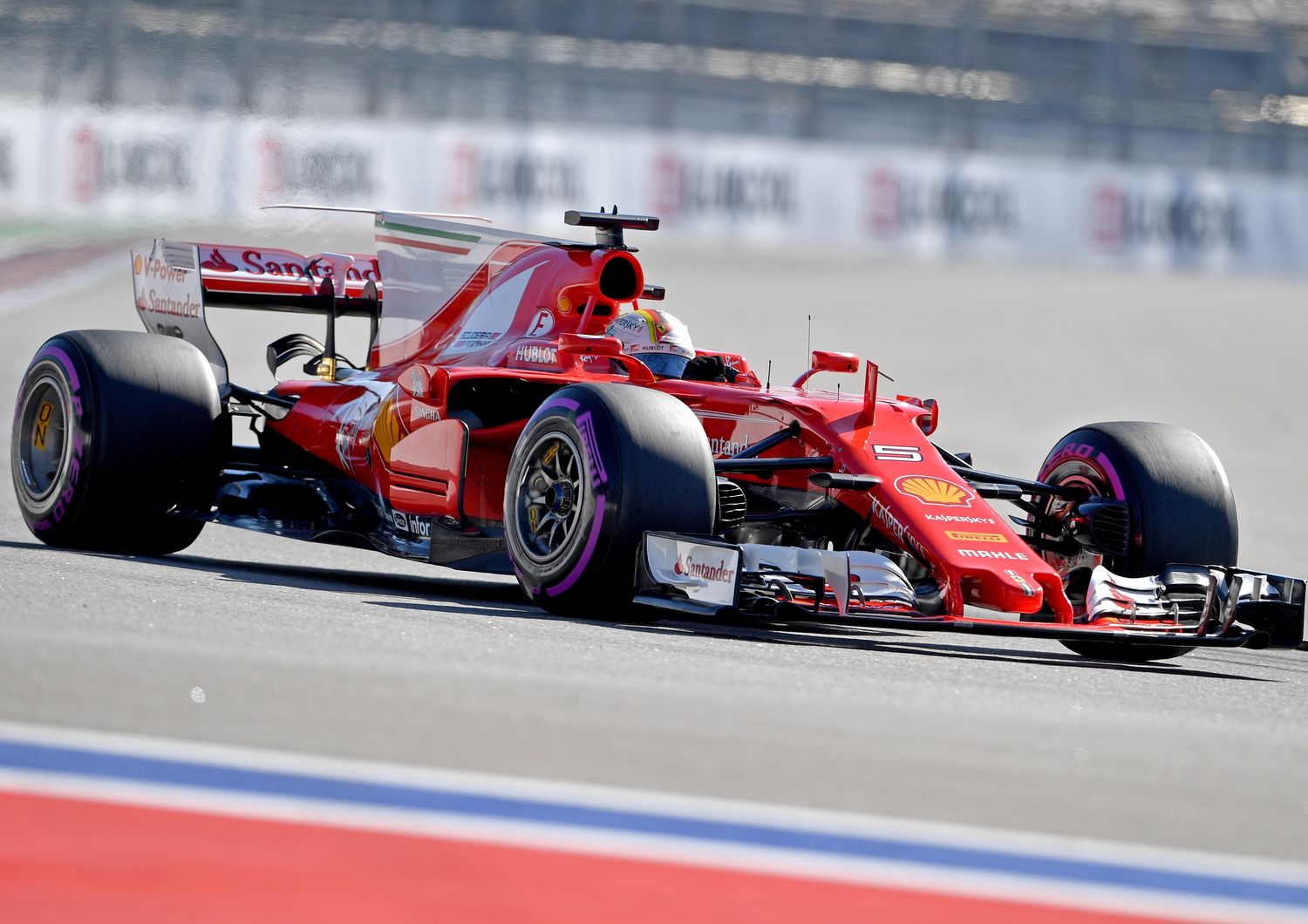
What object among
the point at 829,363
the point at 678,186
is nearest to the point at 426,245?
the point at 829,363

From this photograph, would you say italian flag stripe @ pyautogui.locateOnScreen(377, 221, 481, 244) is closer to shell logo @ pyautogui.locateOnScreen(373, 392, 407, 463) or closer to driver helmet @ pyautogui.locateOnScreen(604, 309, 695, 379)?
shell logo @ pyautogui.locateOnScreen(373, 392, 407, 463)

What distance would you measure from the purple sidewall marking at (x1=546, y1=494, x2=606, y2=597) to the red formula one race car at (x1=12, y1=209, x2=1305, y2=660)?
1 centimetres

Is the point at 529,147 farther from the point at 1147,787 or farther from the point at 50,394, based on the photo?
the point at 1147,787

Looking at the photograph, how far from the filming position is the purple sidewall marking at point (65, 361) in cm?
849

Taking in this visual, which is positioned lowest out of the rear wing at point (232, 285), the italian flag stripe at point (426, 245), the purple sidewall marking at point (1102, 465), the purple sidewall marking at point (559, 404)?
the purple sidewall marking at point (1102, 465)

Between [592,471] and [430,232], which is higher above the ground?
[430,232]

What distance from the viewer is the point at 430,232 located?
30.3ft

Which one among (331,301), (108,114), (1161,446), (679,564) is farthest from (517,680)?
(108,114)

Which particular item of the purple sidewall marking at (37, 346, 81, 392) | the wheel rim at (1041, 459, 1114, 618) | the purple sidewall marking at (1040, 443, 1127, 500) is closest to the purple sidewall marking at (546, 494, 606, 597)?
the wheel rim at (1041, 459, 1114, 618)

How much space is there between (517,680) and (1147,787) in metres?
1.61

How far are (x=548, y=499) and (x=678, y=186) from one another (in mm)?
20846

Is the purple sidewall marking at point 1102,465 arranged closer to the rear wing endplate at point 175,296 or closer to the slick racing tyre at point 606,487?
the slick racing tyre at point 606,487

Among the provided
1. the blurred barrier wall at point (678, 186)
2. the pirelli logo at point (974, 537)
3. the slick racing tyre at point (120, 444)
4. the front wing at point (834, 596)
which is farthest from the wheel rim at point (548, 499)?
the blurred barrier wall at point (678, 186)

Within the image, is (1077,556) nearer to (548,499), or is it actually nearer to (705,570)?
(705,570)
